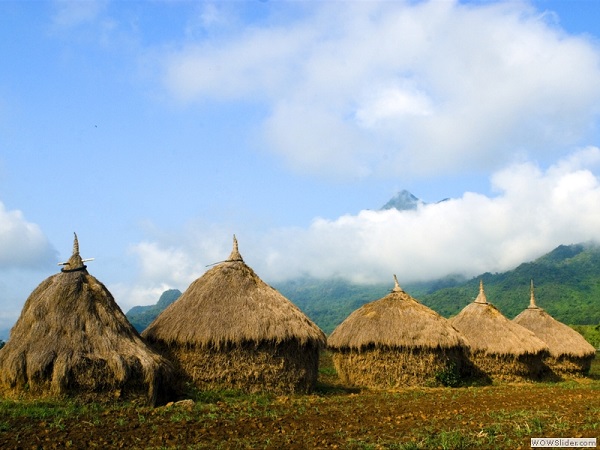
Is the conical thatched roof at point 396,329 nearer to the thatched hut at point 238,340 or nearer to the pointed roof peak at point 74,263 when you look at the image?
the thatched hut at point 238,340

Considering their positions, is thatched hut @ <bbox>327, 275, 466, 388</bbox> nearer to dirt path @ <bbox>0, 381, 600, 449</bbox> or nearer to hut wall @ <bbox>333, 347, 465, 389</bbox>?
hut wall @ <bbox>333, 347, 465, 389</bbox>

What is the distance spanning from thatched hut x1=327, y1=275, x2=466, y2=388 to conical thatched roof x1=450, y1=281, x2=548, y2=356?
2.77m

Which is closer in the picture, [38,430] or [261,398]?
[38,430]

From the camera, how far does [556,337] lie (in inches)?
1123

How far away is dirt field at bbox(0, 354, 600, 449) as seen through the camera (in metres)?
9.71

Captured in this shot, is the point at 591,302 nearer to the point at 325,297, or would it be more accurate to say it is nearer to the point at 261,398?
the point at 261,398

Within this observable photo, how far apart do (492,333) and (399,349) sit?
5.79 metres

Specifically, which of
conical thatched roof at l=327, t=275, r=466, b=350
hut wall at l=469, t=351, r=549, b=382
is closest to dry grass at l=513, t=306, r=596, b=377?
hut wall at l=469, t=351, r=549, b=382

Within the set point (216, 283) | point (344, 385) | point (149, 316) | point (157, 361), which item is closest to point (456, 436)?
point (157, 361)

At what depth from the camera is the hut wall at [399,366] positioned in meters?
20.8

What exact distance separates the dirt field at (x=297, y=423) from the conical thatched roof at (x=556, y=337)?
1310 centimetres

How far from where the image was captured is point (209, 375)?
16297mm

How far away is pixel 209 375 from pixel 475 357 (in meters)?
12.2

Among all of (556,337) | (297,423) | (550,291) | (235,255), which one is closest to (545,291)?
(550,291)
